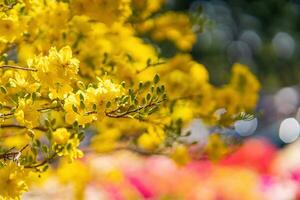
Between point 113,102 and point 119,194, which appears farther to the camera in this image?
point 119,194

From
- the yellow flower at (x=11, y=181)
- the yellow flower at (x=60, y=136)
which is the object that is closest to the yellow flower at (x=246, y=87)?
the yellow flower at (x=60, y=136)

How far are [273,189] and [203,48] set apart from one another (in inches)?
702

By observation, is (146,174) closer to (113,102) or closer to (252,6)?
(113,102)

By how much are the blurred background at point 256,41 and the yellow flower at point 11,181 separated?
13.2 metres

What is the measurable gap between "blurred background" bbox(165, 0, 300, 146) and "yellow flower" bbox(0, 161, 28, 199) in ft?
43.3

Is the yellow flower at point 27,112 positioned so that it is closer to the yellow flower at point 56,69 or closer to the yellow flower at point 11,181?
the yellow flower at point 56,69

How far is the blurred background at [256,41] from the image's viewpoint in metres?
20.0

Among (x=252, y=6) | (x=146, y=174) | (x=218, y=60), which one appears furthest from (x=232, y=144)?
(x=218, y=60)

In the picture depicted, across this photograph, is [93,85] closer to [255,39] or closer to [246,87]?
[246,87]

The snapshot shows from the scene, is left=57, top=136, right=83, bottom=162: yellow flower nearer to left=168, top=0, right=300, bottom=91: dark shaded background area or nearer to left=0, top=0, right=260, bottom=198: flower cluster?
left=0, top=0, right=260, bottom=198: flower cluster

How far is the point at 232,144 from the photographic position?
15.4 ft

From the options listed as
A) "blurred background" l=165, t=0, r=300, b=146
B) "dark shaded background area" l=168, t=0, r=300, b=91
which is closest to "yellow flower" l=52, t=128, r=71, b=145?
"blurred background" l=165, t=0, r=300, b=146

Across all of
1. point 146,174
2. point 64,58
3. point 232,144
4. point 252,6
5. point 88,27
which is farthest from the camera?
point 252,6

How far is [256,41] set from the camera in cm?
2505
